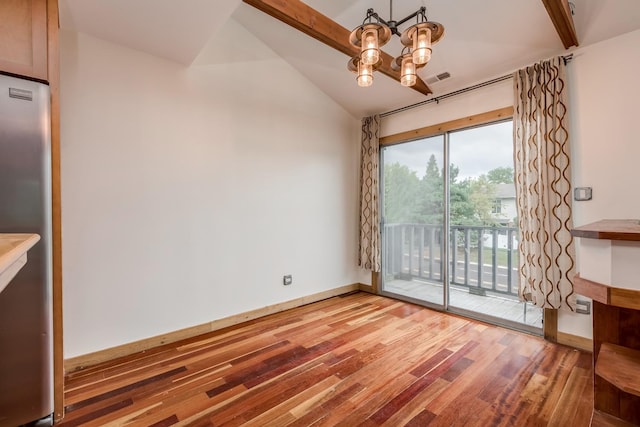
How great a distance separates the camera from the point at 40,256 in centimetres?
150

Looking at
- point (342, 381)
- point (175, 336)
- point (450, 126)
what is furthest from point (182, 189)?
point (450, 126)

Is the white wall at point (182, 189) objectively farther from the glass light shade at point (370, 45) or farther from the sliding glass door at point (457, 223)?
the glass light shade at point (370, 45)

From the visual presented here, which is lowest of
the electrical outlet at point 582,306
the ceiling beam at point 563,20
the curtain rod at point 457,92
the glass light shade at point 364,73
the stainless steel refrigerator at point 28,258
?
the electrical outlet at point 582,306

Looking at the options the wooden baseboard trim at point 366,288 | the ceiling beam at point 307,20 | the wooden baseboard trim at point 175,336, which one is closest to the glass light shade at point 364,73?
the ceiling beam at point 307,20

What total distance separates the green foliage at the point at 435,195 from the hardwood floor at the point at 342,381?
126 cm

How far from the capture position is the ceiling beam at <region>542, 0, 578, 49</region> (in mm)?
1896

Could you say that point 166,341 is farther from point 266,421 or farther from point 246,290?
point 266,421

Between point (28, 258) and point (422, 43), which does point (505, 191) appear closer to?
point (422, 43)

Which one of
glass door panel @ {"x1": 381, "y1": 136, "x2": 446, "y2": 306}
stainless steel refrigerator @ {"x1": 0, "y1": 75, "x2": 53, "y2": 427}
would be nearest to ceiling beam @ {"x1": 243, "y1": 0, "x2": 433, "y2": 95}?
stainless steel refrigerator @ {"x1": 0, "y1": 75, "x2": 53, "y2": 427}

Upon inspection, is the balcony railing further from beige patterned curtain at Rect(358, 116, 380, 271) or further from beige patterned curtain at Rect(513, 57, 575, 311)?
beige patterned curtain at Rect(513, 57, 575, 311)

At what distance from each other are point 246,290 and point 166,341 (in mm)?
830

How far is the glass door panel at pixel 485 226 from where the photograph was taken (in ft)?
9.93

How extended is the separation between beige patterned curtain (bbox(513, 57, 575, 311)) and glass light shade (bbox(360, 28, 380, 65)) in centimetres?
177

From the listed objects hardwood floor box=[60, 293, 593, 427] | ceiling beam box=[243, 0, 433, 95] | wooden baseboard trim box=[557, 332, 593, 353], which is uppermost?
ceiling beam box=[243, 0, 433, 95]
